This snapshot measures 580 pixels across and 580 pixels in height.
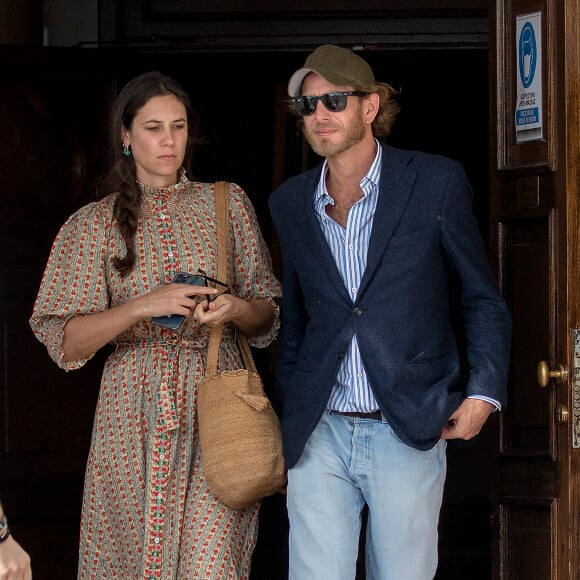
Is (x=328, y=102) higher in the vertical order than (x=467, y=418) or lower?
higher

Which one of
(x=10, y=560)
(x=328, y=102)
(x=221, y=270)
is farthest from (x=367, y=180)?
(x=10, y=560)

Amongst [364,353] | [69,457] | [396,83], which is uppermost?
[396,83]

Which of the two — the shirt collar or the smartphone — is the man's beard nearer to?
the shirt collar

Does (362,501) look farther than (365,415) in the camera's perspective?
Yes

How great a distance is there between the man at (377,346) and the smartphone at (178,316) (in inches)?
14.0


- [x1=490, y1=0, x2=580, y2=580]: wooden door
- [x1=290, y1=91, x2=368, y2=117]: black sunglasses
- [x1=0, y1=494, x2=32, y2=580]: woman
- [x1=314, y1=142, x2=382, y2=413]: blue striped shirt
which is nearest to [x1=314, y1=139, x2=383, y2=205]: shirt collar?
[x1=314, y1=142, x2=382, y2=413]: blue striped shirt

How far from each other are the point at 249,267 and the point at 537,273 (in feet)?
3.10

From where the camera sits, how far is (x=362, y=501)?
430 centimetres

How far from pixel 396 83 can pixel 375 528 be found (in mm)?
3756

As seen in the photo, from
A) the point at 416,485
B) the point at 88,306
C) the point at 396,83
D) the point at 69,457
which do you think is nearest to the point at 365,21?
the point at 396,83

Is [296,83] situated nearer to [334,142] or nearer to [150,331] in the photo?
[334,142]

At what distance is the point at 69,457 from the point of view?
6.32 m

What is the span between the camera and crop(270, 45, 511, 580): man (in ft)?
13.6

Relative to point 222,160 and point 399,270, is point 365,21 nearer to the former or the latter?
point 222,160
